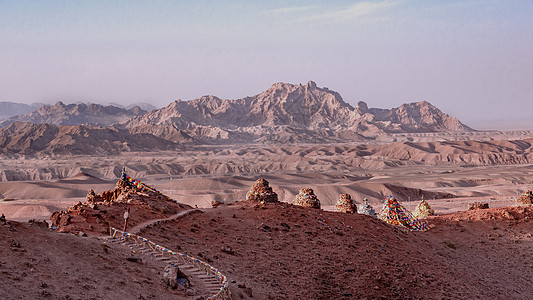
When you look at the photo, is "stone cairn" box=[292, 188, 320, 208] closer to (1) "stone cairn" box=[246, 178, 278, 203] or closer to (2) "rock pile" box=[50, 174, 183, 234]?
(1) "stone cairn" box=[246, 178, 278, 203]

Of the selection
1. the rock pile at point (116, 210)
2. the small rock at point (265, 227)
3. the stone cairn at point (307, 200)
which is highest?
the rock pile at point (116, 210)

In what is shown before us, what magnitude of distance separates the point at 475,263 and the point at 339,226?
7.78m

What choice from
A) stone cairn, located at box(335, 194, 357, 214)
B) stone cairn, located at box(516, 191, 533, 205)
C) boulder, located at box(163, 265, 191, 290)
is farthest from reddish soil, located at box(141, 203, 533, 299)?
stone cairn, located at box(516, 191, 533, 205)

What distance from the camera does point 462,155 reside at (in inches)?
6132

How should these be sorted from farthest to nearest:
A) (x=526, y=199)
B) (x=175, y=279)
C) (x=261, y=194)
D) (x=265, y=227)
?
1. (x=526, y=199)
2. (x=261, y=194)
3. (x=265, y=227)
4. (x=175, y=279)

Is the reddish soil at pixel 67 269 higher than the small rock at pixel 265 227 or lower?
higher

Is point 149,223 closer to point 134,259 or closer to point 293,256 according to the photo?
point 134,259

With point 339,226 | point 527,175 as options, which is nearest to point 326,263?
point 339,226

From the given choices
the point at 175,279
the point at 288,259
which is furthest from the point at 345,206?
the point at 175,279

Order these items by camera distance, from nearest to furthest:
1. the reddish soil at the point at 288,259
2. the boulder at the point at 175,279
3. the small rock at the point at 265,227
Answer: the reddish soil at the point at 288,259
the boulder at the point at 175,279
the small rock at the point at 265,227

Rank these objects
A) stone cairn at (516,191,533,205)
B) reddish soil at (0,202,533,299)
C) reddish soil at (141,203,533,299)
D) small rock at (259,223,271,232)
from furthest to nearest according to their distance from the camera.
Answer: stone cairn at (516,191,533,205)
small rock at (259,223,271,232)
reddish soil at (141,203,533,299)
reddish soil at (0,202,533,299)

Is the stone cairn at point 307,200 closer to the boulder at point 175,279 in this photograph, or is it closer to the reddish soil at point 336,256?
the reddish soil at point 336,256

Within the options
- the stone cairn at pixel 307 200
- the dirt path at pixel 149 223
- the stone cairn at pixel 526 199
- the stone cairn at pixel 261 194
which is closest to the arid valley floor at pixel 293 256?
the dirt path at pixel 149 223

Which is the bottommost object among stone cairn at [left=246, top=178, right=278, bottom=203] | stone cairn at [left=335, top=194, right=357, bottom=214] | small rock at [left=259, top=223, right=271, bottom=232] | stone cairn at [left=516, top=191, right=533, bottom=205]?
stone cairn at [left=516, top=191, right=533, bottom=205]
